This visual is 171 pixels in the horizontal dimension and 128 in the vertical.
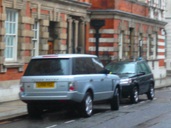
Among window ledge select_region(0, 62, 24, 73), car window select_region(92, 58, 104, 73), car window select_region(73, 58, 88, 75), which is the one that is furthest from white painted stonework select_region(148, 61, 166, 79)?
car window select_region(73, 58, 88, 75)

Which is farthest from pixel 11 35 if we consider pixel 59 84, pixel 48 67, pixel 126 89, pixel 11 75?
pixel 59 84

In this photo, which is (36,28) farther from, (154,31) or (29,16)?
(154,31)

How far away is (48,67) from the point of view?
52.4 ft

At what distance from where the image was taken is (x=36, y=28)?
23922mm

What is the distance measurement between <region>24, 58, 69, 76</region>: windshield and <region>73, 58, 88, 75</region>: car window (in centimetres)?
30

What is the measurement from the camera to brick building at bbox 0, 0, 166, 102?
21.6 metres

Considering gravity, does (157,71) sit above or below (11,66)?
below

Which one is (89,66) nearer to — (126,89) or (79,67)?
(79,67)

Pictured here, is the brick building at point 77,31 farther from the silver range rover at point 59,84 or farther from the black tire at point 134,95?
the silver range rover at point 59,84

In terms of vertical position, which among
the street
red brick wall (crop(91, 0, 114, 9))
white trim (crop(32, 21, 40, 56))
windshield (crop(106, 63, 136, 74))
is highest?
red brick wall (crop(91, 0, 114, 9))

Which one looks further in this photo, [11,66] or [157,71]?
[157,71]

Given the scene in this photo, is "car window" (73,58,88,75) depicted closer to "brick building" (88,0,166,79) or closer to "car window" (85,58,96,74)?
Answer: "car window" (85,58,96,74)

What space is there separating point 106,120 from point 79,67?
1839 millimetres

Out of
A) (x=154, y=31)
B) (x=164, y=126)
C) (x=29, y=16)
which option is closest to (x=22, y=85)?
(x=164, y=126)
